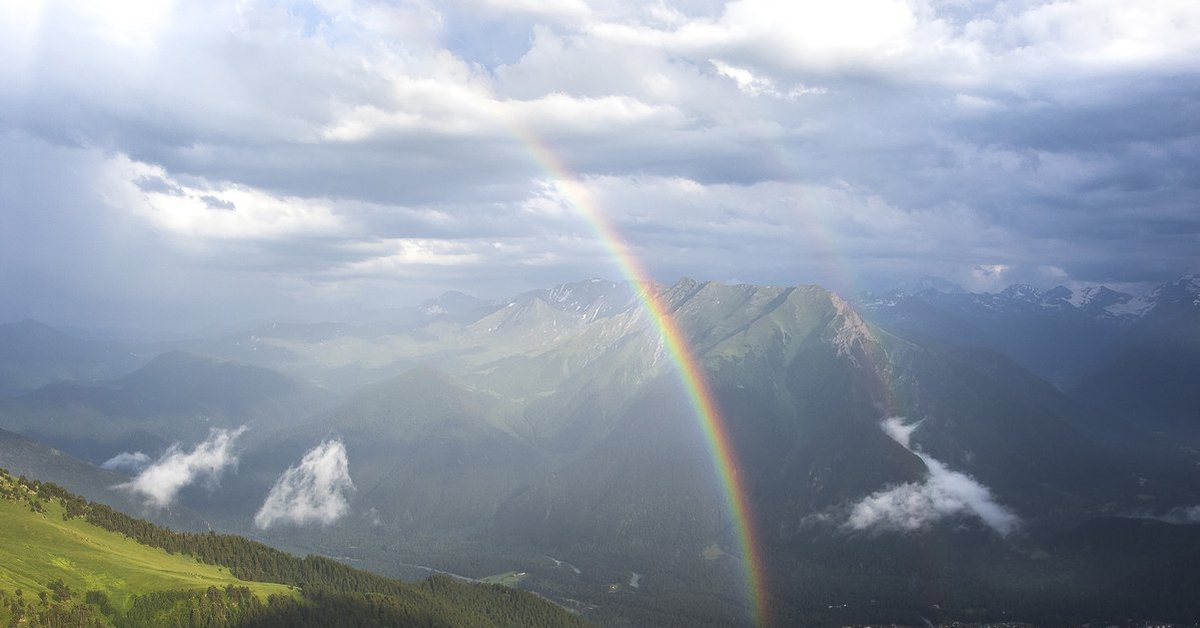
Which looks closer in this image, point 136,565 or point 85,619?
point 85,619

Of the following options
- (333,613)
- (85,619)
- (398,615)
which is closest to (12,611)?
(85,619)

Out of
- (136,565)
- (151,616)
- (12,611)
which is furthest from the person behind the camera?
(136,565)

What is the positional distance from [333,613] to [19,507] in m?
71.0

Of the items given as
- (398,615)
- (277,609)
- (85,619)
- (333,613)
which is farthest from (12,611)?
(398,615)

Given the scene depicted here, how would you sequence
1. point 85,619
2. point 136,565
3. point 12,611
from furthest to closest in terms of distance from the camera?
Result: point 136,565 → point 85,619 → point 12,611

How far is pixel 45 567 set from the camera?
164m

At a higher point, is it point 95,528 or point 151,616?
point 95,528

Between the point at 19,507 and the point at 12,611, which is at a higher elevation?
the point at 19,507

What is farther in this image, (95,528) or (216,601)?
(95,528)

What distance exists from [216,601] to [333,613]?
→ 25.9 meters

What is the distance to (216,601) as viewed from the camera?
6727 inches

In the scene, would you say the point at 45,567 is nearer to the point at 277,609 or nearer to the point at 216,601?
the point at 216,601

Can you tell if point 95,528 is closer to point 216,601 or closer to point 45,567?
point 45,567

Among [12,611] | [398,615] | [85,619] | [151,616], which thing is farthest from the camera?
[398,615]
